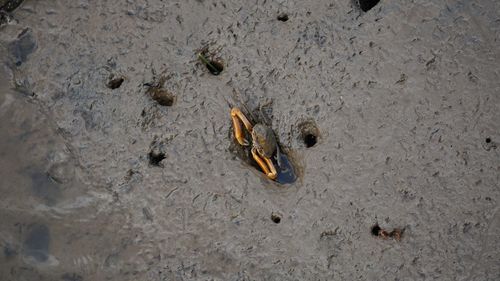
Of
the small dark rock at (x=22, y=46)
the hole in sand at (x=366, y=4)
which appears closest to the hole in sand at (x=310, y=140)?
the hole in sand at (x=366, y=4)

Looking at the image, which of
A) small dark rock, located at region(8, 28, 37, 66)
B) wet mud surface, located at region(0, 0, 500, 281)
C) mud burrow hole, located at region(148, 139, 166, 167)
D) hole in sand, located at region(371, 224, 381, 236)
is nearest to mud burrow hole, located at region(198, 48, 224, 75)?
wet mud surface, located at region(0, 0, 500, 281)

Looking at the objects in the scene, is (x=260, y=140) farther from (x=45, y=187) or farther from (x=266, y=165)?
(x=45, y=187)

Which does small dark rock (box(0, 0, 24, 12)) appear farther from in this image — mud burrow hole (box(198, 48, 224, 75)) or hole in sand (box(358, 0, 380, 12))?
hole in sand (box(358, 0, 380, 12))

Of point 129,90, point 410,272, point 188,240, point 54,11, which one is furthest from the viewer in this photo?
point 54,11

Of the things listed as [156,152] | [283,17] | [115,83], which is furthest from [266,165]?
[115,83]

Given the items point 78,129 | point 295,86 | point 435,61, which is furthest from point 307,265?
point 78,129

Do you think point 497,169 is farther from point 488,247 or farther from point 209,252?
point 209,252

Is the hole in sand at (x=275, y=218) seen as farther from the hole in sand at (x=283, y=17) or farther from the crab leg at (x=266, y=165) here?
the hole in sand at (x=283, y=17)
